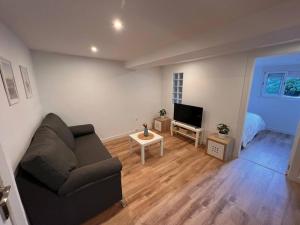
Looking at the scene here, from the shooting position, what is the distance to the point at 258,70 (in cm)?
434

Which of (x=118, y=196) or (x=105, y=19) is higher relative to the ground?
(x=105, y=19)

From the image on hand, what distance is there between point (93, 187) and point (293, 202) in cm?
255

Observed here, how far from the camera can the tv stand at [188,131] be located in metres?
3.17

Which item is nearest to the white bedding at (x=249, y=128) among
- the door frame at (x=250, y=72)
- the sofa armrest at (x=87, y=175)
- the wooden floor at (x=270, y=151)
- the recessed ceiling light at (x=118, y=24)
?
the wooden floor at (x=270, y=151)

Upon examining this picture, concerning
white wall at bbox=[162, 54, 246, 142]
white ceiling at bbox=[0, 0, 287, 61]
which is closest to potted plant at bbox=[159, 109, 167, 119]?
white wall at bbox=[162, 54, 246, 142]

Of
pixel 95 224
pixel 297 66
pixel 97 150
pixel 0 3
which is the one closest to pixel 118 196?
pixel 95 224

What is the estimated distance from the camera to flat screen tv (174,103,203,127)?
3.21m

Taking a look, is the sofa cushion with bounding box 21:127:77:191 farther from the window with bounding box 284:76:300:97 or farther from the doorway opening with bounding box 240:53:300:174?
the window with bounding box 284:76:300:97

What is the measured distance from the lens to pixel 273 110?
411 centimetres

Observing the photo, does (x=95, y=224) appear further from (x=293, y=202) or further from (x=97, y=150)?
(x=293, y=202)

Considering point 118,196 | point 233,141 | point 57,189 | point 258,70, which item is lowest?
point 118,196

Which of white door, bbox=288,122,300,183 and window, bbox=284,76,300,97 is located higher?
window, bbox=284,76,300,97

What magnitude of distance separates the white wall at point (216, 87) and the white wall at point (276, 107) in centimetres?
209

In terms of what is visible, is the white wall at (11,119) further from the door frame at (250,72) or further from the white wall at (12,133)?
the door frame at (250,72)
